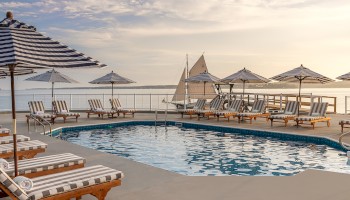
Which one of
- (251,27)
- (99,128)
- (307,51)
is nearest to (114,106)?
(99,128)

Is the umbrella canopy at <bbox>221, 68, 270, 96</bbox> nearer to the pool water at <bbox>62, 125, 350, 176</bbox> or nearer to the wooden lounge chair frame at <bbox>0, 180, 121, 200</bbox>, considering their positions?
the pool water at <bbox>62, 125, 350, 176</bbox>

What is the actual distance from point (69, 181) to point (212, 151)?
5988mm

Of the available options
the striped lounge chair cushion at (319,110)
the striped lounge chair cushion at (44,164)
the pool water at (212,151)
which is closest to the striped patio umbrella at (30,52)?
the striped lounge chair cushion at (44,164)

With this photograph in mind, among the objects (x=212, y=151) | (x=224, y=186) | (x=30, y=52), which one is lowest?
(x=212, y=151)

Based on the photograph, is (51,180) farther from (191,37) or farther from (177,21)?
(191,37)

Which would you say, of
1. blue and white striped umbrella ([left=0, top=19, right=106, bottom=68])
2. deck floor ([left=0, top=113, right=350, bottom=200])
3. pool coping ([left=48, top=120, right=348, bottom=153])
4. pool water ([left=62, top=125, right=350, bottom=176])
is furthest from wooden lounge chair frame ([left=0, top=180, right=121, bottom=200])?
pool coping ([left=48, top=120, right=348, bottom=153])

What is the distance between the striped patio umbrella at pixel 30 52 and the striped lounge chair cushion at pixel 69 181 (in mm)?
536

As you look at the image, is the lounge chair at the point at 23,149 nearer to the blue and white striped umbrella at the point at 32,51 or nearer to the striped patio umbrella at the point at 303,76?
the blue and white striped umbrella at the point at 32,51

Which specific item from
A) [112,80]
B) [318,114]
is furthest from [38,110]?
[318,114]

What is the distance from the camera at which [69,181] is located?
4.20m

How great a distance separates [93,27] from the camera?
2003 cm

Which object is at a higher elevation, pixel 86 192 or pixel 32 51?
pixel 32 51

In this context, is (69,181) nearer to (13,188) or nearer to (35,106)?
(13,188)

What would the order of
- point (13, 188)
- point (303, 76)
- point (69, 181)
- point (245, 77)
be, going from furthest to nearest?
point (245, 77), point (303, 76), point (69, 181), point (13, 188)
